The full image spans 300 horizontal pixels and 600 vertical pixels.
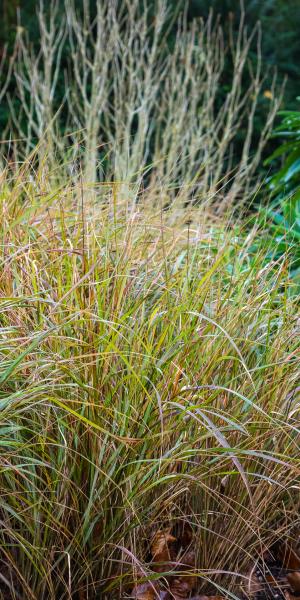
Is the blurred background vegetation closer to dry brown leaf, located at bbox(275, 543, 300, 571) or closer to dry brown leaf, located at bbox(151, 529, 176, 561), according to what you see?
dry brown leaf, located at bbox(275, 543, 300, 571)

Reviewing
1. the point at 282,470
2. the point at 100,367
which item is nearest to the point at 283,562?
the point at 282,470

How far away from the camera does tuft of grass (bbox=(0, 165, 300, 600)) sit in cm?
197

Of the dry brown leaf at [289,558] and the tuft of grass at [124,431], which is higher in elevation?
the tuft of grass at [124,431]

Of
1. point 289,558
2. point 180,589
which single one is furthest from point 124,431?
point 289,558

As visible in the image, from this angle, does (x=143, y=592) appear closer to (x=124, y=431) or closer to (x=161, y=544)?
(x=161, y=544)

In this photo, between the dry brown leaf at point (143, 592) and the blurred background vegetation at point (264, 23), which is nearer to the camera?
the dry brown leaf at point (143, 592)

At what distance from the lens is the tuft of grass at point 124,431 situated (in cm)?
197

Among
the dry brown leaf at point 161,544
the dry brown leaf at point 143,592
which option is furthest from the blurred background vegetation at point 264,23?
the dry brown leaf at point 143,592

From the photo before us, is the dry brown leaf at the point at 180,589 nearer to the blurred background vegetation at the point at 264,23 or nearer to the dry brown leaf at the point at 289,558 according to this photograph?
the dry brown leaf at the point at 289,558

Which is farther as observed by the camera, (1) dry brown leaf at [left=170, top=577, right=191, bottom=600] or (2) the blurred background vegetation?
(2) the blurred background vegetation

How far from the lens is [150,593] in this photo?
6.84 feet

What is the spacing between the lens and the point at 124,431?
2.06 metres

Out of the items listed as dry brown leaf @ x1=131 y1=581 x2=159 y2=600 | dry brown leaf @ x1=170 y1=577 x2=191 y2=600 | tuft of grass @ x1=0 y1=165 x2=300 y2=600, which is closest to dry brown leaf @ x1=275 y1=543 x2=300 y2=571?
tuft of grass @ x1=0 y1=165 x2=300 y2=600

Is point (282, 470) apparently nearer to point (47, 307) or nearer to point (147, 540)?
point (147, 540)
